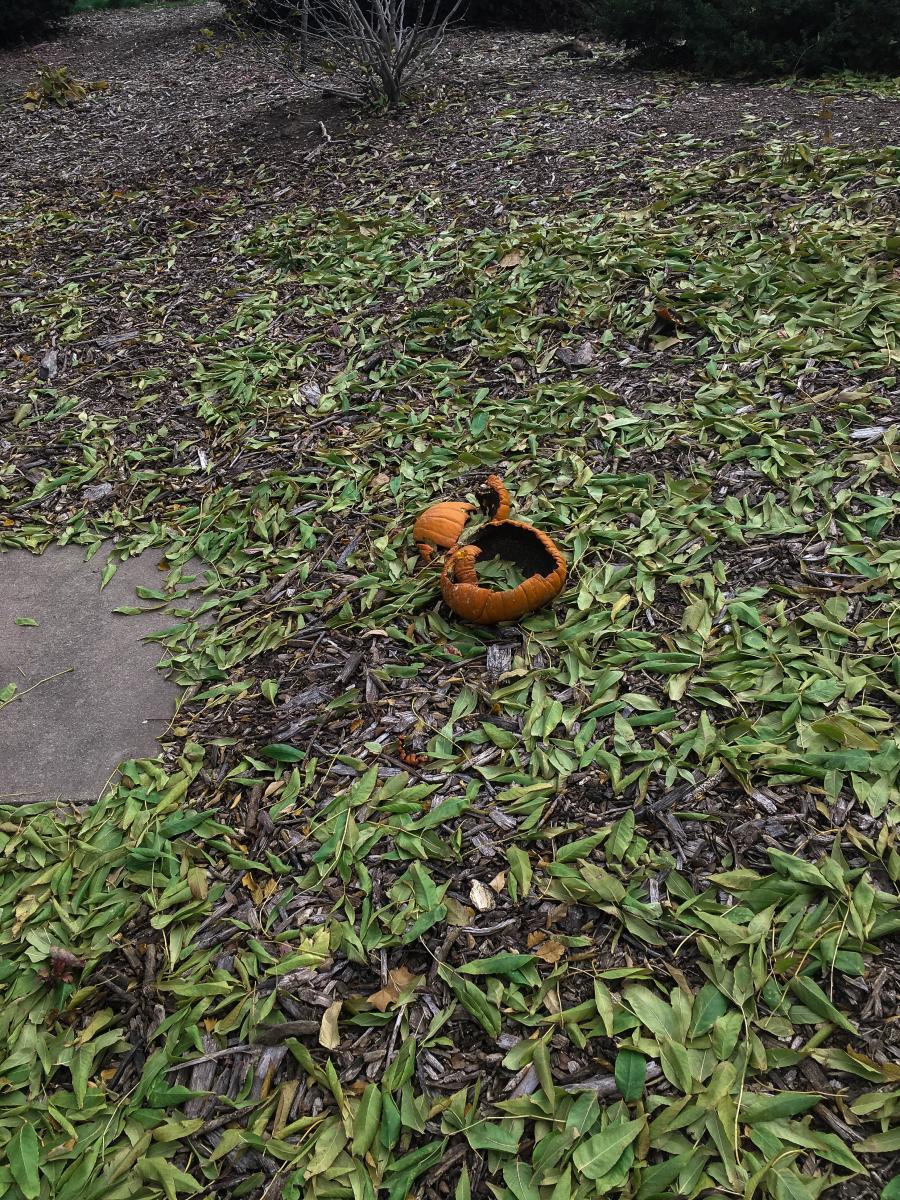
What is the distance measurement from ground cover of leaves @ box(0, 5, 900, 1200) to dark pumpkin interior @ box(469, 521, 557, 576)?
0.18 metres

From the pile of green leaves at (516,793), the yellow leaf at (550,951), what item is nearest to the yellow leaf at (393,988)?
the pile of green leaves at (516,793)

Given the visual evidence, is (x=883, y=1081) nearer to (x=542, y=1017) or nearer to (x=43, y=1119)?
(x=542, y=1017)

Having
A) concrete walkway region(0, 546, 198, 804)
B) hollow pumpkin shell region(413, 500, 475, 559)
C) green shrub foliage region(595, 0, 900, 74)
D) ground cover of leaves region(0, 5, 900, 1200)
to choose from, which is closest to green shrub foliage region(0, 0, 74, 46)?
green shrub foliage region(595, 0, 900, 74)

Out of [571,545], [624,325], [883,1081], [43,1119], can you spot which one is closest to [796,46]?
[624,325]

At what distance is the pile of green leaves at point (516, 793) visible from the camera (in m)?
1.68

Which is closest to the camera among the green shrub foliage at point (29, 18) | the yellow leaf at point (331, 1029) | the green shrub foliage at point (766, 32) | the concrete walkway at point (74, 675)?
the yellow leaf at point (331, 1029)

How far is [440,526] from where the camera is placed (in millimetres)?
3037

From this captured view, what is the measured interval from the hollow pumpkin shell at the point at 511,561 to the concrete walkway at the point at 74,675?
1.03 meters

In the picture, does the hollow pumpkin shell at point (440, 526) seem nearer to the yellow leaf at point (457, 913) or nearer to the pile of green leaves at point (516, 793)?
the pile of green leaves at point (516, 793)

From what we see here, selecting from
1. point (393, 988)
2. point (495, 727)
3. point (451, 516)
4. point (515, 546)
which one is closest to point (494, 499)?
point (451, 516)

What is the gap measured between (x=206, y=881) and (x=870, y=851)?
1658mm

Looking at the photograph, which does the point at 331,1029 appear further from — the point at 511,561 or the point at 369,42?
the point at 369,42

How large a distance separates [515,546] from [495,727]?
696mm

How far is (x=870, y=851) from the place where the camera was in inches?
76.2
